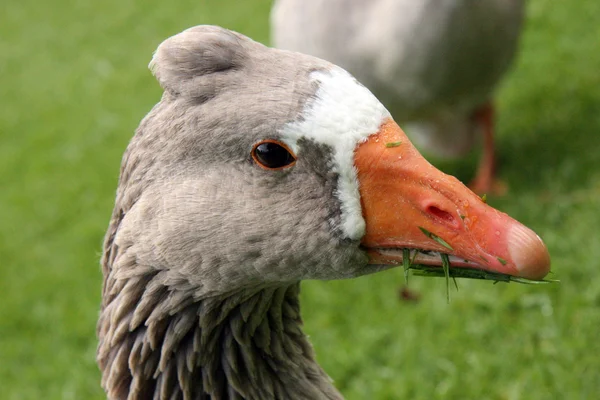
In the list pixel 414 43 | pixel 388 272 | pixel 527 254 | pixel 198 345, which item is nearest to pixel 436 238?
pixel 527 254

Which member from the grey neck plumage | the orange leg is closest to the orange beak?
the grey neck plumage

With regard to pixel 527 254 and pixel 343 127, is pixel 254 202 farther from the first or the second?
pixel 527 254

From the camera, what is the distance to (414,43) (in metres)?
3.72

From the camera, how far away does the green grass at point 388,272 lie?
10.8 feet

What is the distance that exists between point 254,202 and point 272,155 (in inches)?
4.5

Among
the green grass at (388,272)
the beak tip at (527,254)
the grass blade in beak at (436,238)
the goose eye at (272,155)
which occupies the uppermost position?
the green grass at (388,272)

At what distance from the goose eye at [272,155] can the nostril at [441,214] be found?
12.3 inches

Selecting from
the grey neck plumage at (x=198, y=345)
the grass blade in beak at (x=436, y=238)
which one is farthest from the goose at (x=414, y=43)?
the grass blade in beak at (x=436, y=238)

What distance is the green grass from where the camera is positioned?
3.28 m

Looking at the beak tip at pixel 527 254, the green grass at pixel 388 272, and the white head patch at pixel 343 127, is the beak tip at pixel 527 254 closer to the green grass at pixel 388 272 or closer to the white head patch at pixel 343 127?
the white head patch at pixel 343 127

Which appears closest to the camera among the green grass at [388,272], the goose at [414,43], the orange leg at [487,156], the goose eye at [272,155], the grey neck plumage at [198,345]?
the goose eye at [272,155]

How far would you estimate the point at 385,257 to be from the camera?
1524 mm

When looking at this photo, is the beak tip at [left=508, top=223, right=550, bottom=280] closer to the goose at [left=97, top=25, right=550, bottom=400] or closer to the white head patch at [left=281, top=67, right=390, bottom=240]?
the goose at [left=97, top=25, right=550, bottom=400]

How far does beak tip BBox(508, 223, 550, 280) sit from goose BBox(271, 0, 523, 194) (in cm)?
255
